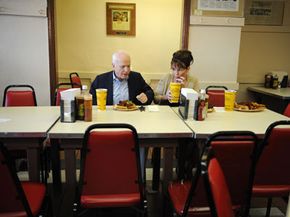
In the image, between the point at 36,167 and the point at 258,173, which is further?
the point at 36,167

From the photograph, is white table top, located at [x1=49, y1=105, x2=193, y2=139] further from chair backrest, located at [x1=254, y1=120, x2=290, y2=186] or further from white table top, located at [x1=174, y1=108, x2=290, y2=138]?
chair backrest, located at [x1=254, y1=120, x2=290, y2=186]

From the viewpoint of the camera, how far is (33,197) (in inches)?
64.9

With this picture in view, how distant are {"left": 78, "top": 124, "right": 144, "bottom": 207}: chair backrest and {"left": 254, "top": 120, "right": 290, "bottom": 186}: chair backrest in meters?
0.70

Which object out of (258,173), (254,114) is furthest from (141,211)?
(254,114)

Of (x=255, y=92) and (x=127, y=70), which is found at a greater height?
(x=127, y=70)

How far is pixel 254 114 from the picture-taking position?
2357mm

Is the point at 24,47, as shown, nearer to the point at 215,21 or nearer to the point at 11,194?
the point at 215,21

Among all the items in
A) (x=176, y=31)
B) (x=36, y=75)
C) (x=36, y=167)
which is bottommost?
(x=36, y=167)

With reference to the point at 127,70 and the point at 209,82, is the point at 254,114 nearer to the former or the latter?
the point at 127,70

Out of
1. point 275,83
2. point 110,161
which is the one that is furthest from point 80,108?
point 275,83

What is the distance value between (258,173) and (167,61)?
147 inches

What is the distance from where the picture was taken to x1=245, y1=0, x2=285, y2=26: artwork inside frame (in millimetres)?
4531

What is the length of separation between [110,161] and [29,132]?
22.0 inches

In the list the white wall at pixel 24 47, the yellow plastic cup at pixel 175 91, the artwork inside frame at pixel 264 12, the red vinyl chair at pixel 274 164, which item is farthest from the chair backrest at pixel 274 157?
the artwork inside frame at pixel 264 12
